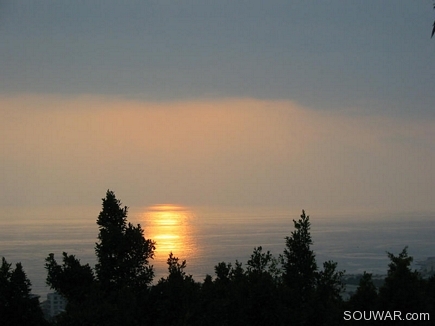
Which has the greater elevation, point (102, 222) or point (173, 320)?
point (102, 222)

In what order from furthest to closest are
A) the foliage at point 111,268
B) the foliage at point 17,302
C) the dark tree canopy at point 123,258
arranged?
1. the dark tree canopy at point 123,258
2. the foliage at point 111,268
3. the foliage at point 17,302

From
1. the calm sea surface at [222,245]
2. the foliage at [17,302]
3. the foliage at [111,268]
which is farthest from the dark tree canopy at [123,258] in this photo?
the calm sea surface at [222,245]

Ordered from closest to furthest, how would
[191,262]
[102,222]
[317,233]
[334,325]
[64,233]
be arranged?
[334,325] < [102,222] < [191,262] < [64,233] < [317,233]

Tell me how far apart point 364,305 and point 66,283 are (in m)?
8.03

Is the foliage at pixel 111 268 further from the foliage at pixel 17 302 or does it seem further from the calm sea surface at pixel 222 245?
the calm sea surface at pixel 222 245

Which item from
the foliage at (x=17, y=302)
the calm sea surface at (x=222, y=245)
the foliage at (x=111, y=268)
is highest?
the calm sea surface at (x=222, y=245)

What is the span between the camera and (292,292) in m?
15.3

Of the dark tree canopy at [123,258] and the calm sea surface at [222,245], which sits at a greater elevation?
the calm sea surface at [222,245]

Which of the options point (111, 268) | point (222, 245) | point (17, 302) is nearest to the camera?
point (17, 302)

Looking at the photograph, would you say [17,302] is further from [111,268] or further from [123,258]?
[123,258]

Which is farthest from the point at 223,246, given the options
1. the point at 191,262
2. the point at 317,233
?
the point at 317,233

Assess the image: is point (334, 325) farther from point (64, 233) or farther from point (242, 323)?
point (64, 233)

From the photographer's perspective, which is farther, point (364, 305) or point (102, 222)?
point (102, 222)

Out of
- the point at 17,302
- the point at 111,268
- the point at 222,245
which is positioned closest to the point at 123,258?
the point at 111,268
